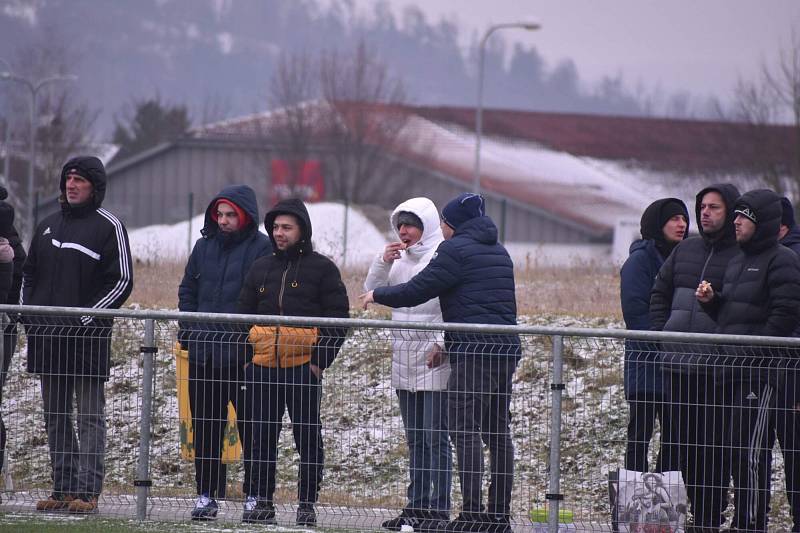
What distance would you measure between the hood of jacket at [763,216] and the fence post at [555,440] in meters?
1.23

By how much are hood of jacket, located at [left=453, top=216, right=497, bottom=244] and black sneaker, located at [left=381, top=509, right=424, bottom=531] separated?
1.61 meters

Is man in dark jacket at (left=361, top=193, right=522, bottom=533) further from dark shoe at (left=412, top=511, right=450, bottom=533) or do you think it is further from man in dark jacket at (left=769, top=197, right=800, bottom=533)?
man in dark jacket at (left=769, top=197, right=800, bottom=533)

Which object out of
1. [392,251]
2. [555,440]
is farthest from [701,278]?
[392,251]

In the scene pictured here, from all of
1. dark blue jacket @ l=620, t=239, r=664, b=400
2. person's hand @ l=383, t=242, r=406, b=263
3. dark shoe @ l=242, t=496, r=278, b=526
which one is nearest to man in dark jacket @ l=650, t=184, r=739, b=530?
dark blue jacket @ l=620, t=239, r=664, b=400

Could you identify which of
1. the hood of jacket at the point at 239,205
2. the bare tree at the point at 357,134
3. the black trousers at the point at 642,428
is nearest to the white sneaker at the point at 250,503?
the hood of jacket at the point at 239,205

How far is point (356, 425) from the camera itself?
6.83m

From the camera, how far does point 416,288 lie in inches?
267

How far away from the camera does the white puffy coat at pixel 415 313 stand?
6.71m

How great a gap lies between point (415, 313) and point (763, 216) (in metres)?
2.10

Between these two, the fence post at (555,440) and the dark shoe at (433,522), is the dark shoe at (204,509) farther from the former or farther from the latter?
the fence post at (555,440)

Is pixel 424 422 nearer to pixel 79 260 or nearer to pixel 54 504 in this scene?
pixel 54 504

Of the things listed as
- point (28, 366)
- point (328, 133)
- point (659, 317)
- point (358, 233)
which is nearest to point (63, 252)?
point (28, 366)

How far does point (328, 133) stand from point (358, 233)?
2330 centimetres

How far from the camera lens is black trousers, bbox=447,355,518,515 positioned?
655 cm
